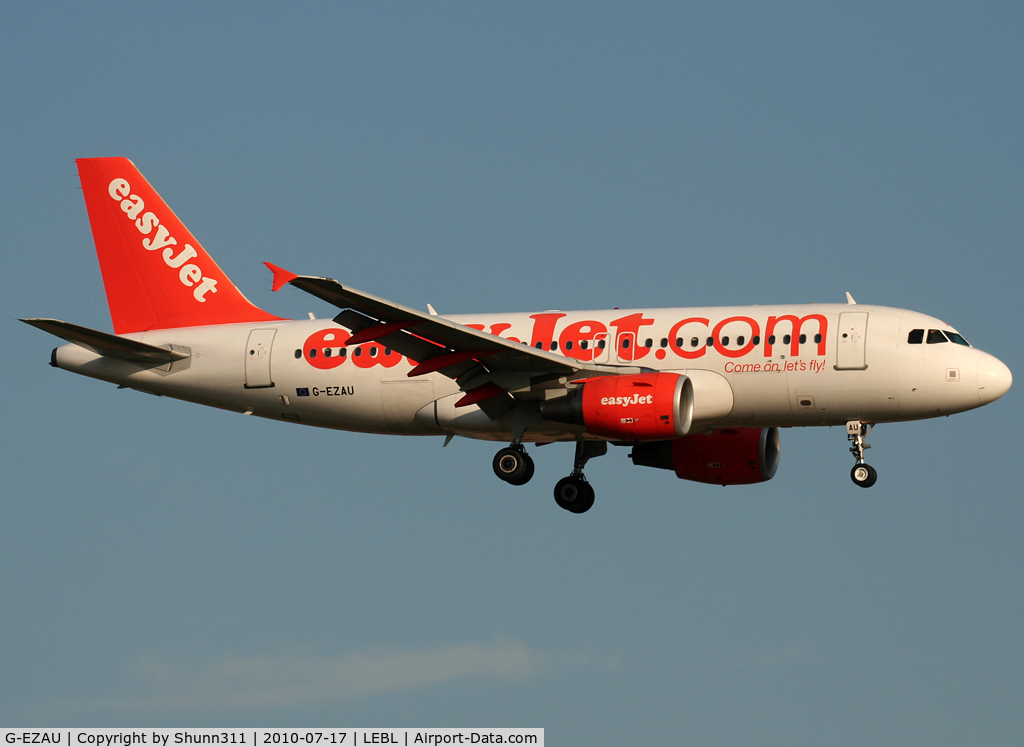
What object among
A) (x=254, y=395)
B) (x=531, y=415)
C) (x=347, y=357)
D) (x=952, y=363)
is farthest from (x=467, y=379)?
(x=952, y=363)

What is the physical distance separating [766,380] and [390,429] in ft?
33.7

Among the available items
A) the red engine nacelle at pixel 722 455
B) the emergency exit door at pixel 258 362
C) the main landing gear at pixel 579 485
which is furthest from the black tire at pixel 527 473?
the emergency exit door at pixel 258 362

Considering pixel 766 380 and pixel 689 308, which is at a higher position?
pixel 689 308

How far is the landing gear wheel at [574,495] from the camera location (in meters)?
39.2

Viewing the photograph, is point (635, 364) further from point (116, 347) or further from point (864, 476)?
point (116, 347)

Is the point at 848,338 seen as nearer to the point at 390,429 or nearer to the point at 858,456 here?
the point at 858,456

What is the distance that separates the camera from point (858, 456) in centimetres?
3516

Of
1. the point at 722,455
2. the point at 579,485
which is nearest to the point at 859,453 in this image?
the point at 722,455

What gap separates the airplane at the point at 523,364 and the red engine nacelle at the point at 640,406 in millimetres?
38

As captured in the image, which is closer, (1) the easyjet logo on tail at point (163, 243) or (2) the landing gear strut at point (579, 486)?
(2) the landing gear strut at point (579, 486)

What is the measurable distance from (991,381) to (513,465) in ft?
39.2

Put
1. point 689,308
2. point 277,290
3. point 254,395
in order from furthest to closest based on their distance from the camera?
point 254,395 → point 689,308 → point 277,290

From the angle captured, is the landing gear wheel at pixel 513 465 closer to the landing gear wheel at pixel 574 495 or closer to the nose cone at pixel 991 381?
the landing gear wheel at pixel 574 495

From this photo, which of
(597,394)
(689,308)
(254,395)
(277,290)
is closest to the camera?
(277,290)
